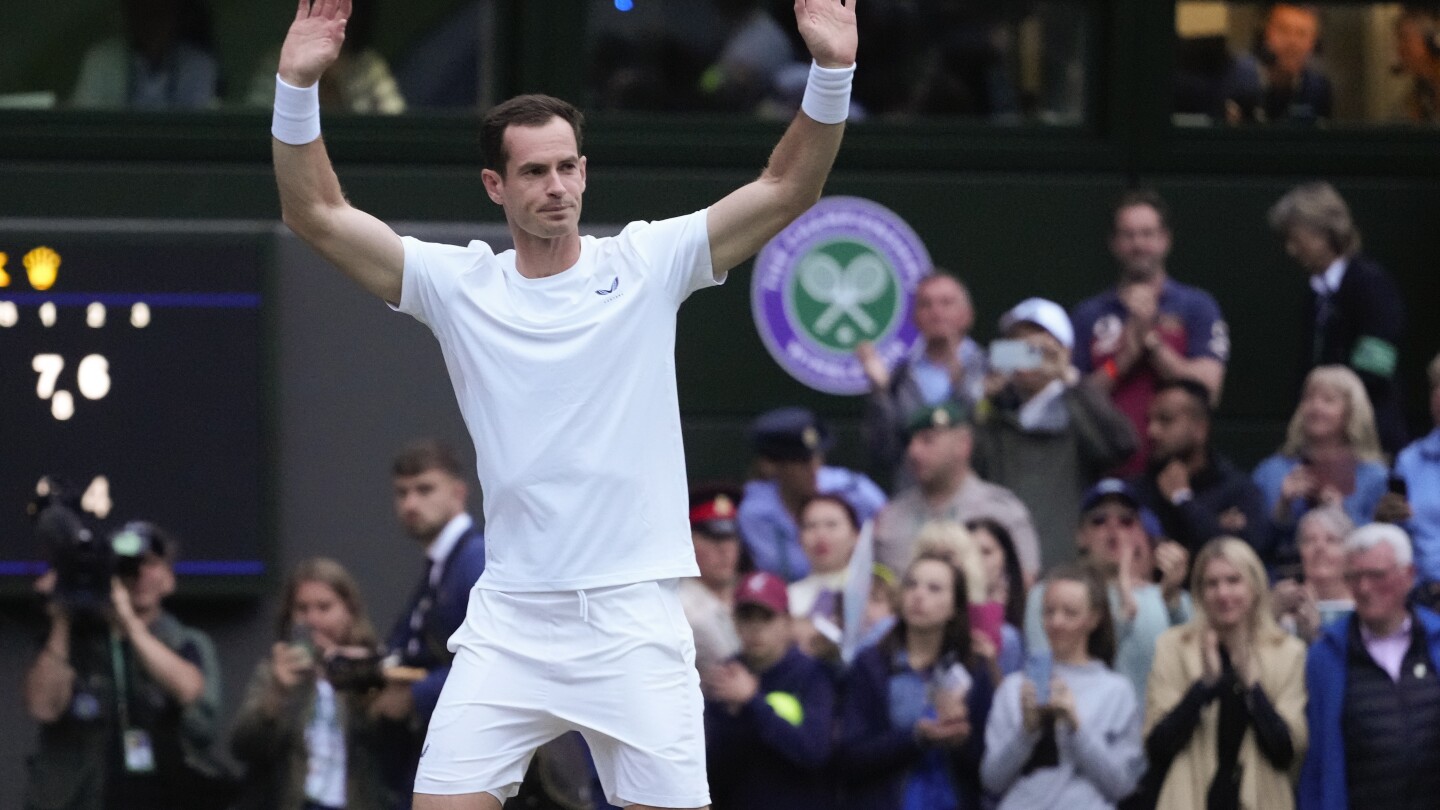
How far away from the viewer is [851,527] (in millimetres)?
8375

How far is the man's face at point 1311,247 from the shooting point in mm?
9578

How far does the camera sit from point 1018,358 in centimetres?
873

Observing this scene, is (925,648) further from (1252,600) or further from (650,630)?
(650,630)

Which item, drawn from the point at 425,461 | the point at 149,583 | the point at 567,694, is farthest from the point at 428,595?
the point at 567,694

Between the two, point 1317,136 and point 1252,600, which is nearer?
point 1252,600

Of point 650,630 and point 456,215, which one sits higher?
point 456,215

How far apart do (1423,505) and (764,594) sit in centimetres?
254

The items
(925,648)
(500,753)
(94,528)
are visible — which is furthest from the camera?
(94,528)

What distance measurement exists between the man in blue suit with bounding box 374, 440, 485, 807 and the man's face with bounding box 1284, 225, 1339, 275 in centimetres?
350

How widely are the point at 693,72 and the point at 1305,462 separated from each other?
3.19 meters

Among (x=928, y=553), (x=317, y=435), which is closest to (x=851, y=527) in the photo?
(x=928, y=553)

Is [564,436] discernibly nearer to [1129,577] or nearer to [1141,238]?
[1129,577]

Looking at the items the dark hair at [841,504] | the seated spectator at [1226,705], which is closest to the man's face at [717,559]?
the dark hair at [841,504]

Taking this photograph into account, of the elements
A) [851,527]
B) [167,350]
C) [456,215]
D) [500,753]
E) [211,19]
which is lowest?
[500,753]
